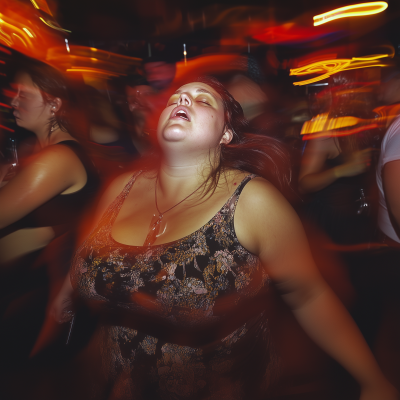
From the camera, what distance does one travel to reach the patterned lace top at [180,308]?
1.03m

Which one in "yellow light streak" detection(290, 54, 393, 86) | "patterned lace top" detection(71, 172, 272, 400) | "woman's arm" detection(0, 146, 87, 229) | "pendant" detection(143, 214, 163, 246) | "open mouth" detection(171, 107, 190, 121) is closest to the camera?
"patterned lace top" detection(71, 172, 272, 400)

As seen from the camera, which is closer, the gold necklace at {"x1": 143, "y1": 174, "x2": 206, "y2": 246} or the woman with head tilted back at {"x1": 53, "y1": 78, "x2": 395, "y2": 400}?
the woman with head tilted back at {"x1": 53, "y1": 78, "x2": 395, "y2": 400}

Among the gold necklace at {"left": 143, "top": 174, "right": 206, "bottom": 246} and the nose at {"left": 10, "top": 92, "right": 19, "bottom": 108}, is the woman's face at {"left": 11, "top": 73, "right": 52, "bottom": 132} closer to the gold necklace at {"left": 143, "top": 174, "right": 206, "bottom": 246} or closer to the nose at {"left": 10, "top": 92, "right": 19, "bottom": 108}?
the nose at {"left": 10, "top": 92, "right": 19, "bottom": 108}

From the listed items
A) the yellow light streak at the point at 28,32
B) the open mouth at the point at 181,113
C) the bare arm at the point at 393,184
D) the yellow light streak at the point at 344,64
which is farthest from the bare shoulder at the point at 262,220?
the yellow light streak at the point at 344,64

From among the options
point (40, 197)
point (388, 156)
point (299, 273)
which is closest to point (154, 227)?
point (299, 273)

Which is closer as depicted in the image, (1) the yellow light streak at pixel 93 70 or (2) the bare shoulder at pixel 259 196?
(2) the bare shoulder at pixel 259 196

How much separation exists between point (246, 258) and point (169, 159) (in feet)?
1.93

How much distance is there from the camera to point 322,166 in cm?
241

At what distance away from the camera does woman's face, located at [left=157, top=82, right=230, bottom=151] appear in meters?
1.25

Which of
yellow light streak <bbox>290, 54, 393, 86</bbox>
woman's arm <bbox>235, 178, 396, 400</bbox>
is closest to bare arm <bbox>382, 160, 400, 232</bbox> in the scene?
woman's arm <bbox>235, 178, 396, 400</bbox>

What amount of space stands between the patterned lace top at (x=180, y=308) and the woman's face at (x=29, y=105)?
1.02 m

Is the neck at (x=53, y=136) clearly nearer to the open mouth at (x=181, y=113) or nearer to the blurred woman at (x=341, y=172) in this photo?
the open mouth at (x=181, y=113)

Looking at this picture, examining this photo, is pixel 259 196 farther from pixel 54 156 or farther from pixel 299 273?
pixel 54 156

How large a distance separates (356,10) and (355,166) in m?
3.77
